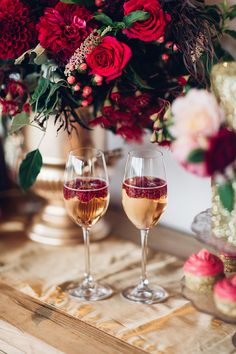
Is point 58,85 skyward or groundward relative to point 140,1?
groundward

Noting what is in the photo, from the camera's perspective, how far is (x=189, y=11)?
3.89ft

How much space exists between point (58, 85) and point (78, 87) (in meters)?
0.04

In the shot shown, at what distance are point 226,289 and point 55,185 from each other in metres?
0.60

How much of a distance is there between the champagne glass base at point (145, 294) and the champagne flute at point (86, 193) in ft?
0.14

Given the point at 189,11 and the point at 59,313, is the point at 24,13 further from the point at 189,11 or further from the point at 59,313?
the point at 59,313

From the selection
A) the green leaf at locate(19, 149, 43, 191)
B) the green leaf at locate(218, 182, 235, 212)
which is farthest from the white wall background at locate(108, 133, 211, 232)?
the green leaf at locate(218, 182, 235, 212)

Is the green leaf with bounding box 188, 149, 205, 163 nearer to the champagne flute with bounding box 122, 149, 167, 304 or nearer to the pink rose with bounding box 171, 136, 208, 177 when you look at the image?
the pink rose with bounding box 171, 136, 208, 177

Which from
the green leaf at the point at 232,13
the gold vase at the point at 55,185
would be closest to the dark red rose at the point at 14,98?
the gold vase at the point at 55,185

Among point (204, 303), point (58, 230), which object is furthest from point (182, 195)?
point (204, 303)

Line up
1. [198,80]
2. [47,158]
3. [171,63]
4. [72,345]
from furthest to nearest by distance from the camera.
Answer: [47,158] → [171,63] → [198,80] → [72,345]

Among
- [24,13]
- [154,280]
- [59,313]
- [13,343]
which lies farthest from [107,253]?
[24,13]

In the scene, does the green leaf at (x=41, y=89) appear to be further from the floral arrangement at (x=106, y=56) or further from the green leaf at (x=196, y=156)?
the green leaf at (x=196, y=156)

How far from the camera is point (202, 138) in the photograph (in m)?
0.82

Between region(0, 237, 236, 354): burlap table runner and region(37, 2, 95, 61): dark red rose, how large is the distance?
485 mm
